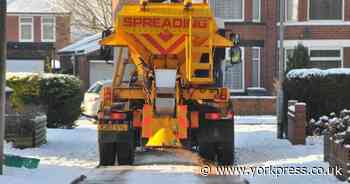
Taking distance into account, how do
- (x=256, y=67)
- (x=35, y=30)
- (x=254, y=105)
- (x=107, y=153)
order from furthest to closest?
(x=35, y=30), (x=256, y=67), (x=254, y=105), (x=107, y=153)

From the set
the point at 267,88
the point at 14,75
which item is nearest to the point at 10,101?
the point at 14,75

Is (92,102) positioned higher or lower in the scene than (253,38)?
lower

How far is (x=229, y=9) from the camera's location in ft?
107

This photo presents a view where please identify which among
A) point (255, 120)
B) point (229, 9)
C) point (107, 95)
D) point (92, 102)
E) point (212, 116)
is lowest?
point (255, 120)

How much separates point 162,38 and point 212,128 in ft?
5.74

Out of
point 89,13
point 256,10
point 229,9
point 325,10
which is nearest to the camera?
point 325,10

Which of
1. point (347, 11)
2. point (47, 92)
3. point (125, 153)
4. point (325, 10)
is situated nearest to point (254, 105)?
point (325, 10)

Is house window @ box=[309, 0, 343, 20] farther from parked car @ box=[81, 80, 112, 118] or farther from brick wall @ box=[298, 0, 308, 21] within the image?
parked car @ box=[81, 80, 112, 118]

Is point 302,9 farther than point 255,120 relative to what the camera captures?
Yes

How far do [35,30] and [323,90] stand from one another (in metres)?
39.2

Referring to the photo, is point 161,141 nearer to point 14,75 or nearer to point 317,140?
point 317,140

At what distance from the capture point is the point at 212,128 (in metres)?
13.1

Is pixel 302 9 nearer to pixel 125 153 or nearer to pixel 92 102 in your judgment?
pixel 92 102

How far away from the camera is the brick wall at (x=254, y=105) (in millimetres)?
29609
